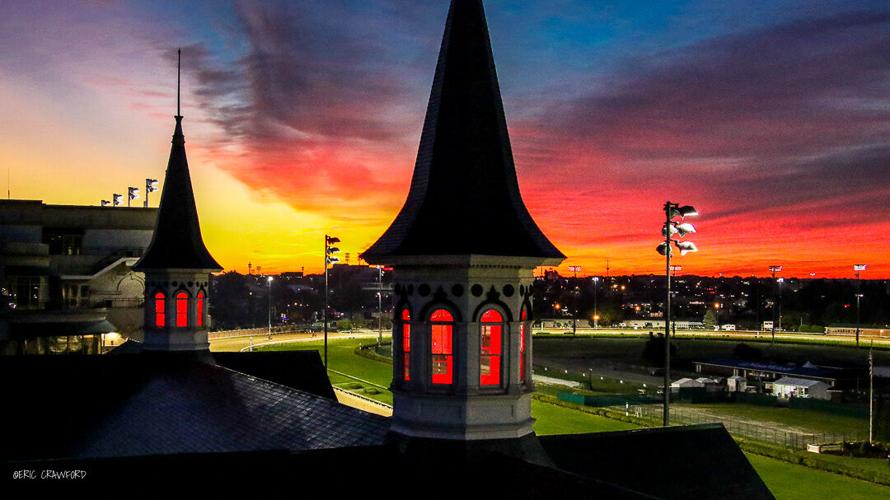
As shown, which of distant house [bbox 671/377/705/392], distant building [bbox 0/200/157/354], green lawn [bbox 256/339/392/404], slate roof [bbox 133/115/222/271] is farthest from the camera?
distant house [bbox 671/377/705/392]

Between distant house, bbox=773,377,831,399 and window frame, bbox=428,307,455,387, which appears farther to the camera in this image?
distant house, bbox=773,377,831,399

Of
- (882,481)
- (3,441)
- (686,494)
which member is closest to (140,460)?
(686,494)

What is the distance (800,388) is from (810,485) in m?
36.3

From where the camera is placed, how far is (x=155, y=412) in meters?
23.1

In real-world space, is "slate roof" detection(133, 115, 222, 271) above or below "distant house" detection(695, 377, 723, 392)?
above

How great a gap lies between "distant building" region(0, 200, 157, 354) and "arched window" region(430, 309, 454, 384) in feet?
172

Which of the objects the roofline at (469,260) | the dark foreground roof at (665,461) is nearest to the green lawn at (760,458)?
the dark foreground roof at (665,461)

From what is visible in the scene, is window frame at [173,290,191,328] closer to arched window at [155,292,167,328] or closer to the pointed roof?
arched window at [155,292,167,328]

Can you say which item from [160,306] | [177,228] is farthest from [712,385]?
[160,306]

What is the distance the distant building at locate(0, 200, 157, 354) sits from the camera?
198 feet

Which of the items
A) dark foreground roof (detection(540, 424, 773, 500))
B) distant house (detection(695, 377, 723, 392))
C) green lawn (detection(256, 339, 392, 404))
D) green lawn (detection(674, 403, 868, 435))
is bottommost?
green lawn (detection(674, 403, 868, 435))

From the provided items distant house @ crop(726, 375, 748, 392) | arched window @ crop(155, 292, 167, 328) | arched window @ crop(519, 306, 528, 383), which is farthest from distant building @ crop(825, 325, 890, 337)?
arched window @ crop(519, 306, 528, 383)

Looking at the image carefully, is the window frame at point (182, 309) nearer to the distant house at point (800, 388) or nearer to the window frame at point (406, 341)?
the window frame at point (406, 341)

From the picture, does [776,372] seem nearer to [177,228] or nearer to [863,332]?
[177,228]
